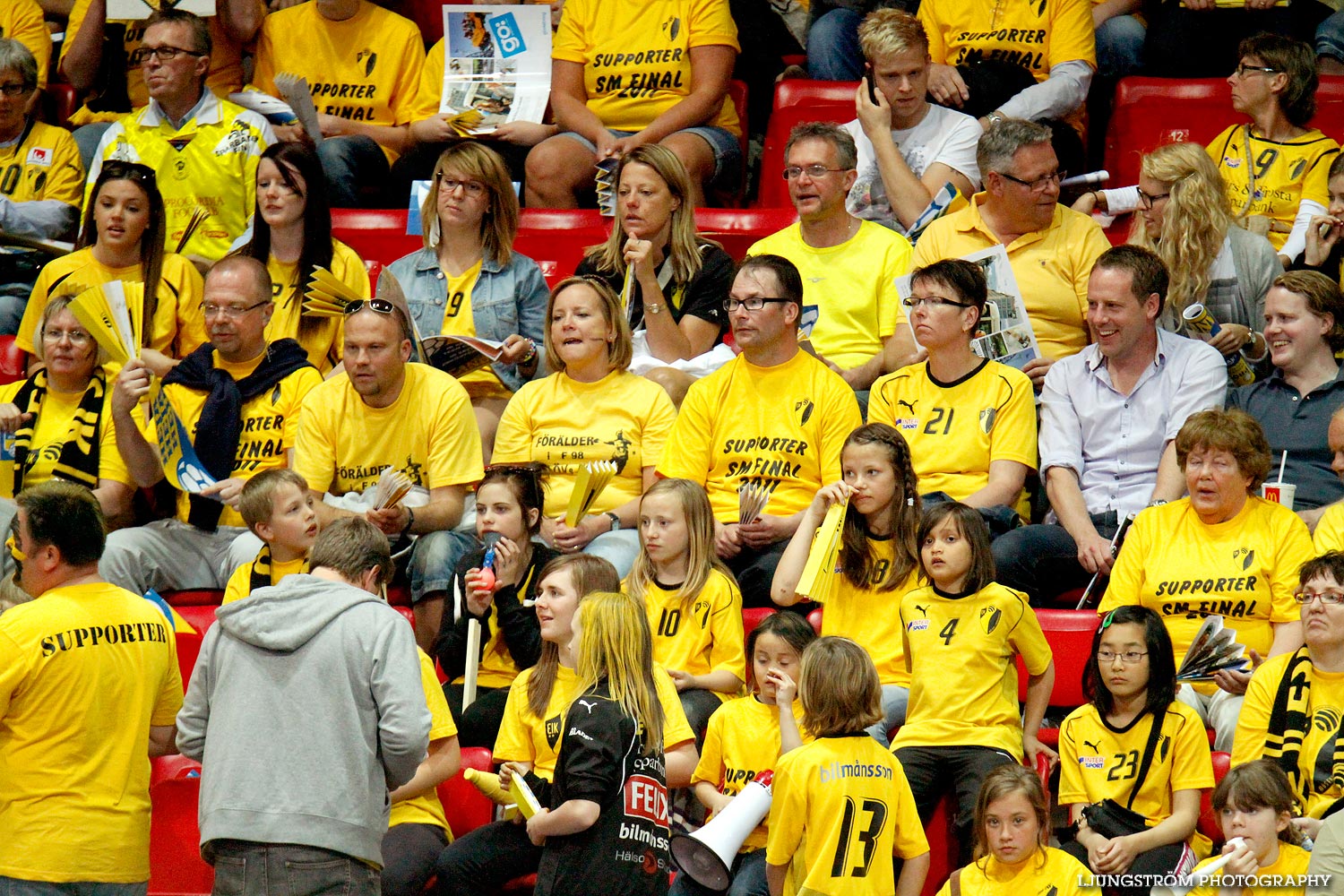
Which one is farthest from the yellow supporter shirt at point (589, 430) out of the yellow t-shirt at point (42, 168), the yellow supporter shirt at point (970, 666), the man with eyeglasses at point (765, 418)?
the yellow t-shirt at point (42, 168)

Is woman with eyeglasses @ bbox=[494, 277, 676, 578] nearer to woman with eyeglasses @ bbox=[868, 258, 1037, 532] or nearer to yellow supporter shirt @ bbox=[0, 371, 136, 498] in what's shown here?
woman with eyeglasses @ bbox=[868, 258, 1037, 532]

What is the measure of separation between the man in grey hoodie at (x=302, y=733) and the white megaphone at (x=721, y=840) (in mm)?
708

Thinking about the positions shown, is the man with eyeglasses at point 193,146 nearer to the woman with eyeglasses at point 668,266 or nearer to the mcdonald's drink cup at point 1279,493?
the woman with eyeglasses at point 668,266

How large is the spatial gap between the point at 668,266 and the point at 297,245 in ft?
4.45

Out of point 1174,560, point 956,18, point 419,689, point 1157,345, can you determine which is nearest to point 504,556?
point 419,689

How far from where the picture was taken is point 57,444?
548 centimetres

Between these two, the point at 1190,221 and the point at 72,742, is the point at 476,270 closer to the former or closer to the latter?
the point at 1190,221

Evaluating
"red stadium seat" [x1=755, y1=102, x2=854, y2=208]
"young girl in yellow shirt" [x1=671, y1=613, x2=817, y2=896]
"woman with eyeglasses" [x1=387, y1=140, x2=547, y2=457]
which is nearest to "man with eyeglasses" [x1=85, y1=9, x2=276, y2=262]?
"woman with eyeglasses" [x1=387, y1=140, x2=547, y2=457]

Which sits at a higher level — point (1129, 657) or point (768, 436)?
point (768, 436)

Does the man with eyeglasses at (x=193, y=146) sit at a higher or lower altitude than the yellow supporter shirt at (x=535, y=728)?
higher

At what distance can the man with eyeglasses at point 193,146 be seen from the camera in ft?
21.7

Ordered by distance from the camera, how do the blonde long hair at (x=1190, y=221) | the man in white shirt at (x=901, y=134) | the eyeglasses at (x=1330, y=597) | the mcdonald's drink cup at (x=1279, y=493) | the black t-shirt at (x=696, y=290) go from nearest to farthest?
the eyeglasses at (x=1330, y=597) → the mcdonald's drink cup at (x=1279, y=493) → the blonde long hair at (x=1190, y=221) → the black t-shirt at (x=696, y=290) → the man in white shirt at (x=901, y=134)

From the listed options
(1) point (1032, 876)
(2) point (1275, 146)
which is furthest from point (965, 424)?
(2) point (1275, 146)

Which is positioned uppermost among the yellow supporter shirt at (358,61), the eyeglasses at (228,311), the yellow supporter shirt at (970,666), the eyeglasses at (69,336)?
the yellow supporter shirt at (358,61)
